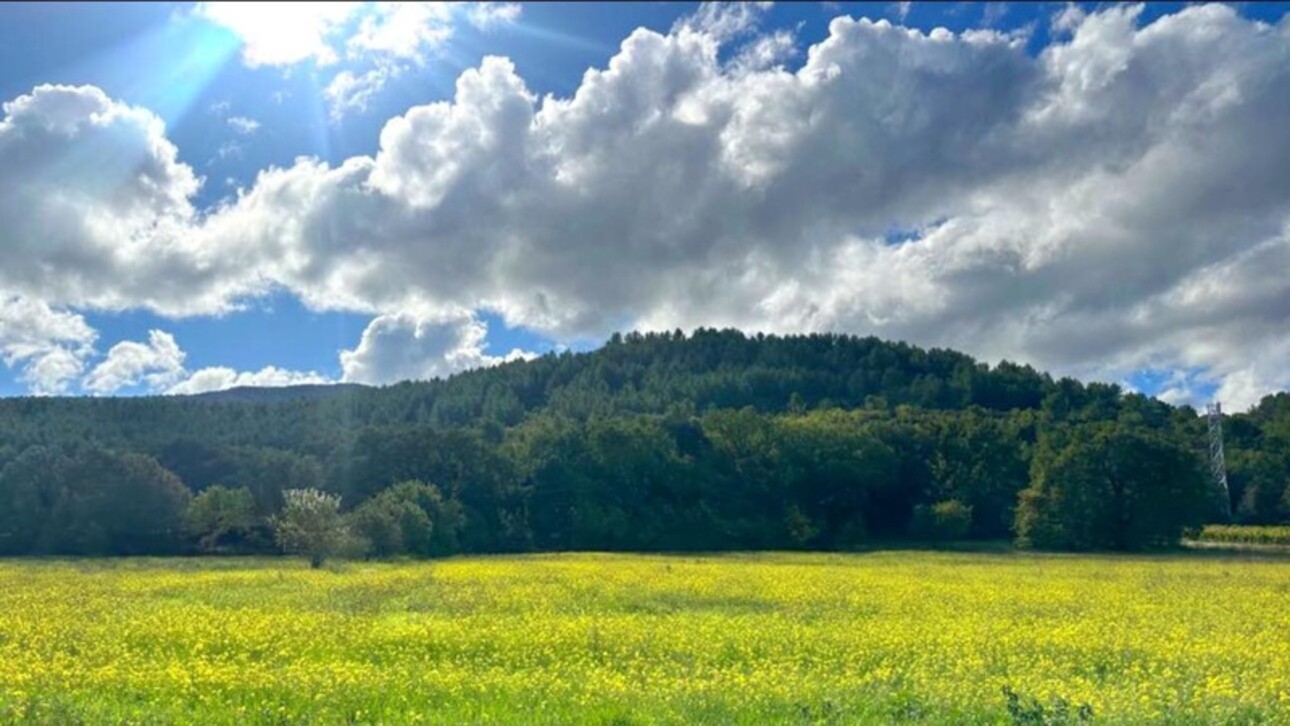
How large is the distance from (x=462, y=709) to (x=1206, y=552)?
252 feet

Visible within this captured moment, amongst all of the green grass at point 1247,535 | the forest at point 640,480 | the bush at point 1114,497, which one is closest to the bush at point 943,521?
the forest at point 640,480

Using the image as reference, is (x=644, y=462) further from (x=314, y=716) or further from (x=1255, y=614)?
(x=314, y=716)

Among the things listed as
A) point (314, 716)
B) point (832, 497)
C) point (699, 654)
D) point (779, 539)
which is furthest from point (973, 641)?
point (832, 497)

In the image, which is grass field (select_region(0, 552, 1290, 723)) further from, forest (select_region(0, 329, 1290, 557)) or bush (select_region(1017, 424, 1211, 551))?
bush (select_region(1017, 424, 1211, 551))

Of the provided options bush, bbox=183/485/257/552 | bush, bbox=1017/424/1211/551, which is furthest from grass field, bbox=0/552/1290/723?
bush, bbox=1017/424/1211/551

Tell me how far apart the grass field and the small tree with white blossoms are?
691 inches

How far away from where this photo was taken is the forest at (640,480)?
85.0 metres

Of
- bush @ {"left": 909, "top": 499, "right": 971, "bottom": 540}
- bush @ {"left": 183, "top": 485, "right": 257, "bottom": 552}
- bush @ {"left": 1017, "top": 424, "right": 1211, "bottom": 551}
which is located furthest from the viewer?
bush @ {"left": 909, "top": 499, "right": 971, "bottom": 540}

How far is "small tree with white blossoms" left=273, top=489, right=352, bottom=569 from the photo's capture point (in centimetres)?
5734

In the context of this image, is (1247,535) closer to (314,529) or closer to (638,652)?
(314,529)

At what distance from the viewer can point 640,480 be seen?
10400 centimetres

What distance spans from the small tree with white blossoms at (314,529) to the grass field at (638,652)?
17.5 meters

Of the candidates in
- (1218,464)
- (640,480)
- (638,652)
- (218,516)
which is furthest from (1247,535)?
(638,652)

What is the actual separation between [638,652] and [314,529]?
41.1m
